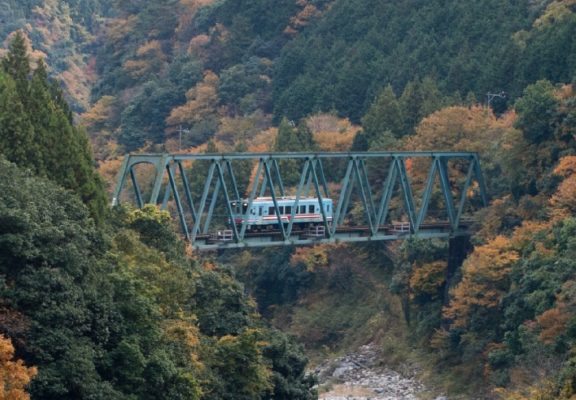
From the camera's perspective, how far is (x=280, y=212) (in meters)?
64.8

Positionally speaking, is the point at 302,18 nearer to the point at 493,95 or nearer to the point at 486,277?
the point at 493,95

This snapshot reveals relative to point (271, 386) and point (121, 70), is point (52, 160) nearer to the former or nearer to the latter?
point (271, 386)

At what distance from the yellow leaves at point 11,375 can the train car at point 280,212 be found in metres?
31.2

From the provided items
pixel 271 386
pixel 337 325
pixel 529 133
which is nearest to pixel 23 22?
pixel 337 325

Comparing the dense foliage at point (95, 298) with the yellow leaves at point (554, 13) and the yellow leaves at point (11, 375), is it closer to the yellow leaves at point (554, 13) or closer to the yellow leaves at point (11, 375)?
the yellow leaves at point (11, 375)

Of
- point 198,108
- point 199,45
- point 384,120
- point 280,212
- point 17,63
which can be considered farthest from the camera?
point 199,45

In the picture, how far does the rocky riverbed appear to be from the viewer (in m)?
62.2

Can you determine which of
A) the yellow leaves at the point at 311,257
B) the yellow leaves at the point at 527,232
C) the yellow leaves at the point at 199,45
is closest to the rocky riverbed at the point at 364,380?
the yellow leaves at the point at 527,232

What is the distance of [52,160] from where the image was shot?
4547 cm

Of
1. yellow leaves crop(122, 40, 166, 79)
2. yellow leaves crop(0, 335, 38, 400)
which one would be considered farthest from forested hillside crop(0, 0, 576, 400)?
yellow leaves crop(122, 40, 166, 79)

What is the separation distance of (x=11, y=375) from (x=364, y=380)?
117 feet

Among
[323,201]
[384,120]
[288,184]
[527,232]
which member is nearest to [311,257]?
[288,184]

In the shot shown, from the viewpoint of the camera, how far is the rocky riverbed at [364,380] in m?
62.2

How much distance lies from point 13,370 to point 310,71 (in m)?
74.3
